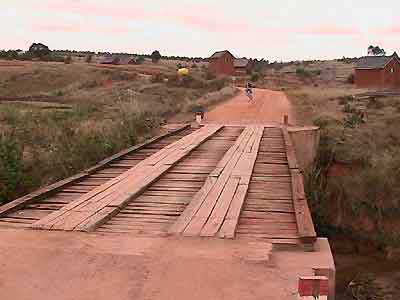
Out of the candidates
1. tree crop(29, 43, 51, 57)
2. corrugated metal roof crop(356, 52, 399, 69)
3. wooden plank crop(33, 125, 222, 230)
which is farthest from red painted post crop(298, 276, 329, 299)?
tree crop(29, 43, 51, 57)

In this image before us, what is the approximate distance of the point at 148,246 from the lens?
526 cm

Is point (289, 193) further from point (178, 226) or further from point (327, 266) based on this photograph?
point (327, 266)

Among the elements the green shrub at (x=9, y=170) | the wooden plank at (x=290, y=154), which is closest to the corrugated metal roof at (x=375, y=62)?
the wooden plank at (x=290, y=154)

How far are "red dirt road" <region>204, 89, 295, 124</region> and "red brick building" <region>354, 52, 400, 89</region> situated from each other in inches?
A: 756

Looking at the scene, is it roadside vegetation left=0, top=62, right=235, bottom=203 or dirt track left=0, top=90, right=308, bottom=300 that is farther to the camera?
roadside vegetation left=0, top=62, right=235, bottom=203

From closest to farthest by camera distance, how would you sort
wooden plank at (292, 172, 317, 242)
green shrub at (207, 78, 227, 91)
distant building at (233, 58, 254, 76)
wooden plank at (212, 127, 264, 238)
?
wooden plank at (292, 172, 317, 242) < wooden plank at (212, 127, 264, 238) < green shrub at (207, 78, 227, 91) < distant building at (233, 58, 254, 76)

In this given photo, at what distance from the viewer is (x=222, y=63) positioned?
57.8m

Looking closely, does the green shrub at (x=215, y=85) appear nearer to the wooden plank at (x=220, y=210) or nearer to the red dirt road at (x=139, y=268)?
the wooden plank at (x=220, y=210)

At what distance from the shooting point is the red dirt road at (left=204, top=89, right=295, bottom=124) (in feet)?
65.8

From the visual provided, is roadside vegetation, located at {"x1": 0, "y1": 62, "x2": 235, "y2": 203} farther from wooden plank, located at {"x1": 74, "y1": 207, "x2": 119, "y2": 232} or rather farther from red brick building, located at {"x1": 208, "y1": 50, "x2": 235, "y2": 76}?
red brick building, located at {"x1": 208, "y1": 50, "x2": 235, "y2": 76}

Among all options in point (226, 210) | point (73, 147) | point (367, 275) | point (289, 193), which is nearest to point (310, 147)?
point (367, 275)

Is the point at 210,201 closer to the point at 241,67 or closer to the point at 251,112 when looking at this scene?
the point at 251,112

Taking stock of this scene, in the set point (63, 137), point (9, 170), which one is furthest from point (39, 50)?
point (9, 170)

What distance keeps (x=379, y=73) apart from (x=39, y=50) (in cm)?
4648
